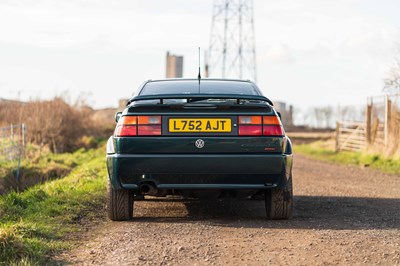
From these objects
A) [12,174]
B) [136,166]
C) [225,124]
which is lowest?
[12,174]

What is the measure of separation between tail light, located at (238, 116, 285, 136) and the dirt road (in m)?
0.96

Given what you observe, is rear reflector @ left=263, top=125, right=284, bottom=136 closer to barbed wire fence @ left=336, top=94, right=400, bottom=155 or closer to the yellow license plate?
the yellow license plate

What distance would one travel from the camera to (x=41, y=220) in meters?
7.59

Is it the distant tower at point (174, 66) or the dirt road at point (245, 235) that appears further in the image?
the distant tower at point (174, 66)

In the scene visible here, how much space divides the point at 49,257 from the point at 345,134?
2817 centimetres

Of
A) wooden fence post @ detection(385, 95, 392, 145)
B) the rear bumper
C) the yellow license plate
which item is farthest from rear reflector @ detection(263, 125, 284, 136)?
wooden fence post @ detection(385, 95, 392, 145)

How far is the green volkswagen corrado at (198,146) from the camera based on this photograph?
23.2 feet

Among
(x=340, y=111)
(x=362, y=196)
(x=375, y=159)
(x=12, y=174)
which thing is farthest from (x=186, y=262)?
(x=340, y=111)

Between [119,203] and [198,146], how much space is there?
3.69 feet

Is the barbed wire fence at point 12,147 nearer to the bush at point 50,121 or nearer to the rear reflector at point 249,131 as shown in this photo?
the bush at point 50,121

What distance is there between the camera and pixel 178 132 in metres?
7.12

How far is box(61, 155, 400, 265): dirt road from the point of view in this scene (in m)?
5.53

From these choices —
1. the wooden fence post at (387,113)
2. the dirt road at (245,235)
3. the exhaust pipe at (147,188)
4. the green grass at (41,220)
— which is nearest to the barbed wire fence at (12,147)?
the green grass at (41,220)

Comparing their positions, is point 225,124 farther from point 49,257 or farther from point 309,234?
point 49,257
